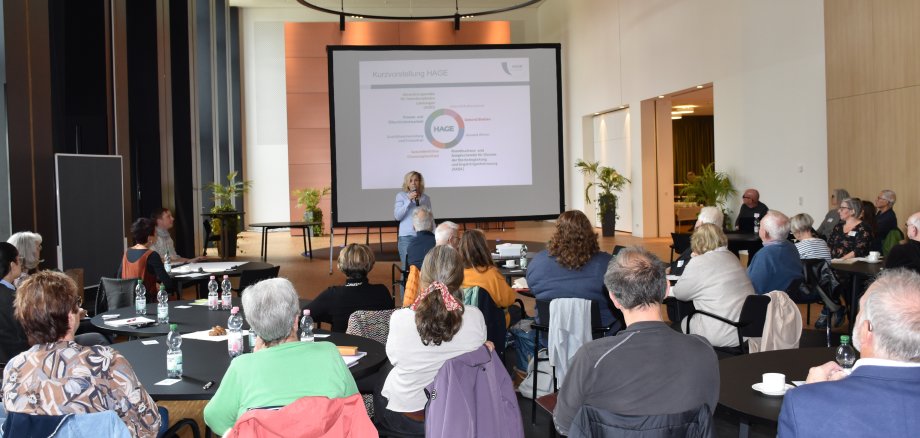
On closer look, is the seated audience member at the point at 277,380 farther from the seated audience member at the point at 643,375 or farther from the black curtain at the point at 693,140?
the black curtain at the point at 693,140

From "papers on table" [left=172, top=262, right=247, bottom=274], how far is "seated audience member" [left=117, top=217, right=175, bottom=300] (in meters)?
0.43

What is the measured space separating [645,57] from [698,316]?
1267cm

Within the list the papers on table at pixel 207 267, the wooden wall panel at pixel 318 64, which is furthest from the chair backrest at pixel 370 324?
the wooden wall panel at pixel 318 64

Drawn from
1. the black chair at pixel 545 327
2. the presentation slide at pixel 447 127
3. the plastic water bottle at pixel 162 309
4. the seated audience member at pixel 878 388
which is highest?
the presentation slide at pixel 447 127

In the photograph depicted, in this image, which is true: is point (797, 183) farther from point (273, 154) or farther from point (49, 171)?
point (273, 154)

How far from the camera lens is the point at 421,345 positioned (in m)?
3.29

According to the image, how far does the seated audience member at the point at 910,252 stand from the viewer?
5926 millimetres

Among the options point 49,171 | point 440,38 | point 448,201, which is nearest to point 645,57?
point 440,38

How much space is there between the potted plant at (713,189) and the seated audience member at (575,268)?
378 inches

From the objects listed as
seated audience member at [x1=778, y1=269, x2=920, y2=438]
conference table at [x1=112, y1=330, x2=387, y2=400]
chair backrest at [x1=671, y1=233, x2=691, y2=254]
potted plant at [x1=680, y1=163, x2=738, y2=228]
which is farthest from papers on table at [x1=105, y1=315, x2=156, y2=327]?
potted plant at [x1=680, y1=163, x2=738, y2=228]

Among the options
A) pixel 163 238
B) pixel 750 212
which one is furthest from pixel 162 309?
pixel 750 212

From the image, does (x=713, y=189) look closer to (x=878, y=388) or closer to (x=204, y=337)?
(x=204, y=337)

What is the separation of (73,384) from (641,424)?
5.57 ft

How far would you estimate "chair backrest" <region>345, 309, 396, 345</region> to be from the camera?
4.10 meters
